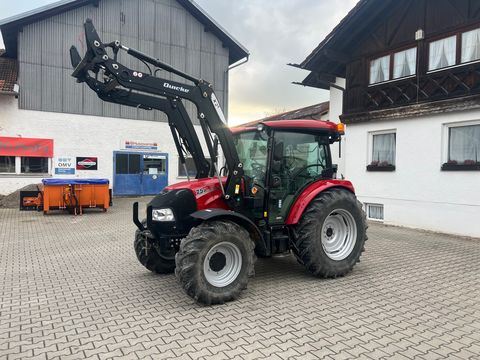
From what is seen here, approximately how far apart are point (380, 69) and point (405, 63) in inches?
32.5

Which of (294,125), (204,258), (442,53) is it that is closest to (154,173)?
(442,53)

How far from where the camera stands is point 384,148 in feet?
36.2

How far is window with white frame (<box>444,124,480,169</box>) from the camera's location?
28.7 ft

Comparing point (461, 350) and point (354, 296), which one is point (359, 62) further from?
point (461, 350)

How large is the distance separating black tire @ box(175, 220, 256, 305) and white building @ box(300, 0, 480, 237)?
262 inches

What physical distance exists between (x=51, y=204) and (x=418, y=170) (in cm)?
1110

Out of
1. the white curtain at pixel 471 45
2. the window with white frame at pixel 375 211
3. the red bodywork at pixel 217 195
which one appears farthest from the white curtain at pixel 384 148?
the red bodywork at pixel 217 195

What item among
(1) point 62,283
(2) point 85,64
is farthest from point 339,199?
(1) point 62,283

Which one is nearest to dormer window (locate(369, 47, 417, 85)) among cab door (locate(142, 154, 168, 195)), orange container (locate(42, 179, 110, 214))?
orange container (locate(42, 179, 110, 214))

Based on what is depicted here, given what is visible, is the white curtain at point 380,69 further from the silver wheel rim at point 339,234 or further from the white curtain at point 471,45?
the silver wheel rim at point 339,234

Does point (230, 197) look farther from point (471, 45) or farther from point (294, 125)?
point (471, 45)

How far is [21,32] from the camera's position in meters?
15.3

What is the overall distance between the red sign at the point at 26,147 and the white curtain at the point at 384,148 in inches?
501

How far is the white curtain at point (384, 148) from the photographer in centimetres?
1079
